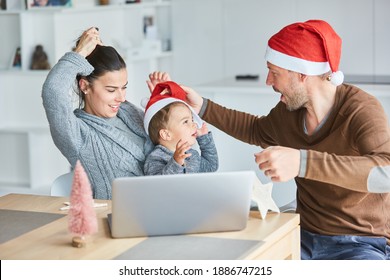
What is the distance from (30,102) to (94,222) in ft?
12.1

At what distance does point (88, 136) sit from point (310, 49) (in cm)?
82

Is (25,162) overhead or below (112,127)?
below

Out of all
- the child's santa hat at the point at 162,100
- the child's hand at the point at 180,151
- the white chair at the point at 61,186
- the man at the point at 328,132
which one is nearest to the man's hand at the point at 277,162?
the man at the point at 328,132

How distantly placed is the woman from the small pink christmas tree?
2.32ft

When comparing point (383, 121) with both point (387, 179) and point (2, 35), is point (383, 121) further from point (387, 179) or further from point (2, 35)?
point (2, 35)

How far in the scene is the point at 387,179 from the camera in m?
2.36

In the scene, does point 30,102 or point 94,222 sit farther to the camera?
point 30,102

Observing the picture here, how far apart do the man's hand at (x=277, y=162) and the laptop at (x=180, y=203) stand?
160mm

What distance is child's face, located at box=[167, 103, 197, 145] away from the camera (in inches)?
112

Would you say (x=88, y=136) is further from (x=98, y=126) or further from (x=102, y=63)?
(x=102, y=63)

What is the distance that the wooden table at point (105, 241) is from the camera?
6.52 feet

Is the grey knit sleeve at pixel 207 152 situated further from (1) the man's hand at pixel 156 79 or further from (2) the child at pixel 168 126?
(1) the man's hand at pixel 156 79

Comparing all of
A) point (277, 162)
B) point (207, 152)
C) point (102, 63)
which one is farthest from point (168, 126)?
point (277, 162)

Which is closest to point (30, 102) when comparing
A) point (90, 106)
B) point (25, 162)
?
point (25, 162)
